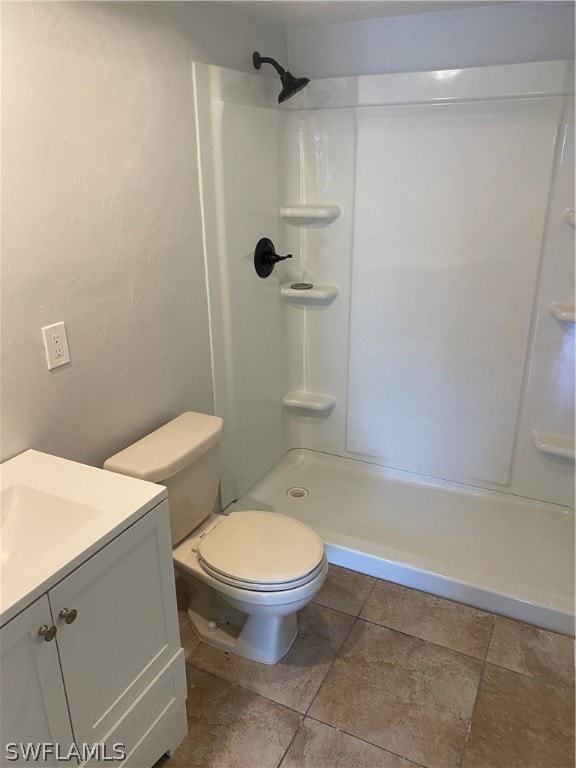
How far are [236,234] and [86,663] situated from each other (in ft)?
5.11

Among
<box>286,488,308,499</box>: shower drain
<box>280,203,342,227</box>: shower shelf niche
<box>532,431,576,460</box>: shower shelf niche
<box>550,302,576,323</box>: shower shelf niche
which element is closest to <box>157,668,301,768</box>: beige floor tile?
<box>286,488,308,499</box>: shower drain

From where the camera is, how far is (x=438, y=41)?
83.8 inches

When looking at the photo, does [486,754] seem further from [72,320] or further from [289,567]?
[72,320]

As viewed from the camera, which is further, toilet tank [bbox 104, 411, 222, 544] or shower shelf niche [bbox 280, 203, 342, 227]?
shower shelf niche [bbox 280, 203, 342, 227]

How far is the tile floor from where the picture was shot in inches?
62.1

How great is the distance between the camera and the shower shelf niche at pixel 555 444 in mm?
2320

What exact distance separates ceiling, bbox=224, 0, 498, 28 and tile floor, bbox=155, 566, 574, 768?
6.89ft

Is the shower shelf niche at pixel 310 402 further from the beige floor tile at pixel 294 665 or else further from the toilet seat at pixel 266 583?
the toilet seat at pixel 266 583

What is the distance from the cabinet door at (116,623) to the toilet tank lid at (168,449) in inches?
11.5

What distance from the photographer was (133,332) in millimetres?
1812

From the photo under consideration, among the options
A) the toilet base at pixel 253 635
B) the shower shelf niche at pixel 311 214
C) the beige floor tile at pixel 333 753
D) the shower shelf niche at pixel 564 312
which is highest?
the shower shelf niche at pixel 311 214

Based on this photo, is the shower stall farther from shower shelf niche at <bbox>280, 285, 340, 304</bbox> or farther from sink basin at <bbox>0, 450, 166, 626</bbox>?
sink basin at <bbox>0, 450, 166, 626</bbox>

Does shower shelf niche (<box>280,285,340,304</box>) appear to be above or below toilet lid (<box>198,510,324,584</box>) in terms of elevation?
above

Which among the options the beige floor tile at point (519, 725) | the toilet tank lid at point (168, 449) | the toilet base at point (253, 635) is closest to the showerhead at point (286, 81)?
the toilet tank lid at point (168, 449)
